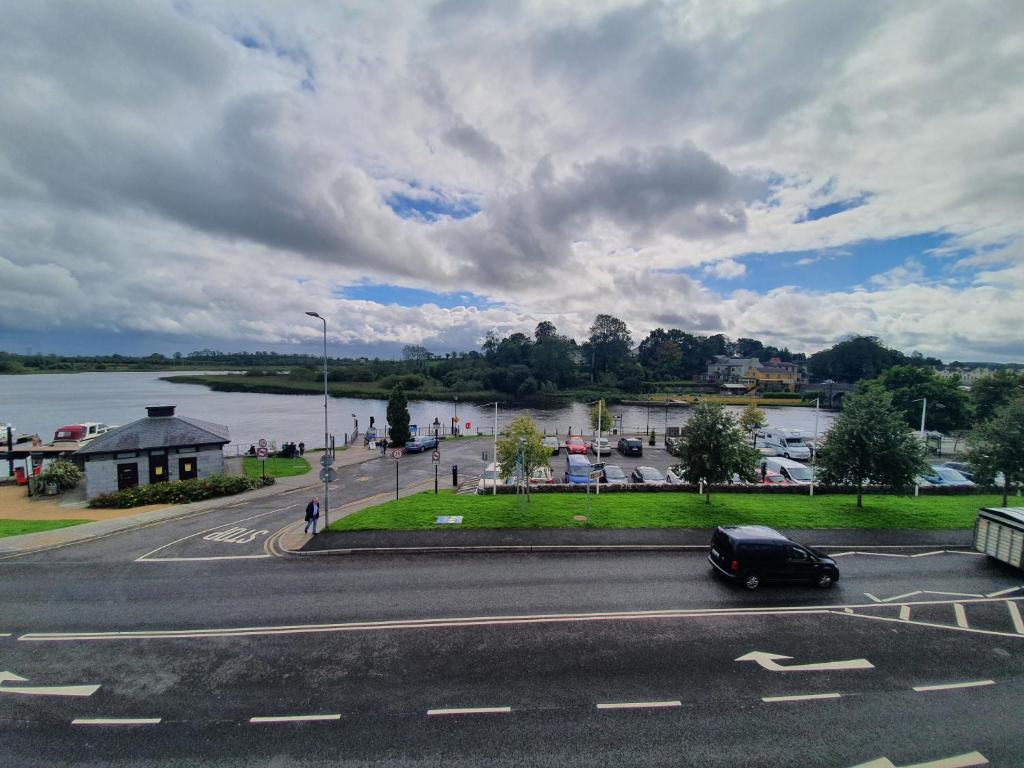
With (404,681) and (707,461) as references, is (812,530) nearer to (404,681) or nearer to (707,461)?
(707,461)

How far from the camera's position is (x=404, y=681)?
907 centimetres

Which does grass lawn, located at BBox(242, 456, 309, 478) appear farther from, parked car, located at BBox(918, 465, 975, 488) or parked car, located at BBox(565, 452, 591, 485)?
parked car, located at BBox(918, 465, 975, 488)

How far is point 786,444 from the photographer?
42281 mm

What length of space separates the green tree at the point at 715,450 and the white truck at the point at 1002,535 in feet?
24.4

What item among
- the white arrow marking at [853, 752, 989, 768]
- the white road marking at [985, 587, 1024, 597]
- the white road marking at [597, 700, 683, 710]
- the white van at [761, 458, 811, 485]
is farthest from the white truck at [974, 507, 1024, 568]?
the white road marking at [597, 700, 683, 710]

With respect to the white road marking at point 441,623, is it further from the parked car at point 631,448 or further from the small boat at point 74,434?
the small boat at point 74,434

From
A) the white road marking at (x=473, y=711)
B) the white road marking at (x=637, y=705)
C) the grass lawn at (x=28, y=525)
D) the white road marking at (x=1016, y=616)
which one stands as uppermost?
the white road marking at (x=637, y=705)

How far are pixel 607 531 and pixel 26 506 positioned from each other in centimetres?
2922

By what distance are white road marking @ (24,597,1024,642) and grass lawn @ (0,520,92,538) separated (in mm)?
10442

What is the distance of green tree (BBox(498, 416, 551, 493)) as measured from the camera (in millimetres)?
20906

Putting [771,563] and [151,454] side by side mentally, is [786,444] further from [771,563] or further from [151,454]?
[151,454]

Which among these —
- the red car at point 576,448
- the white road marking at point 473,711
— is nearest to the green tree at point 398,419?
the red car at point 576,448

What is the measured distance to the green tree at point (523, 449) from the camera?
2091 cm

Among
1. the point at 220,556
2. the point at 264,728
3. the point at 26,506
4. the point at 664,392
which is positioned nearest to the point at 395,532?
the point at 220,556
